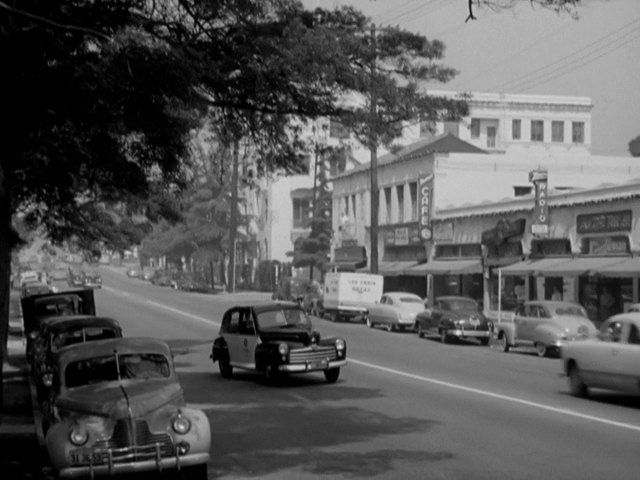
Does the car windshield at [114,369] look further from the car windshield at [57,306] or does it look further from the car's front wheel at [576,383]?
the car windshield at [57,306]

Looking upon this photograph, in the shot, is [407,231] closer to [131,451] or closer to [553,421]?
Result: [553,421]

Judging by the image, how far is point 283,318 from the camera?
2266cm

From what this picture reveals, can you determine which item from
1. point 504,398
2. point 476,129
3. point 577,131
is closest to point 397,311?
point 504,398

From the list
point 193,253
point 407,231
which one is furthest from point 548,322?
point 193,253

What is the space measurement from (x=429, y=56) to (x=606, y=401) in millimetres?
6967

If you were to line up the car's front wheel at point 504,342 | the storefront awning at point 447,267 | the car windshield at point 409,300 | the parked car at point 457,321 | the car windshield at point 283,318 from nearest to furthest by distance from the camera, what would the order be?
1. the car windshield at point 283,318
2. the car's front wheel at point 504,342
3. the parked car at point 457,321
4. the car windshield at point 409,300
5. the storefront awning at point 447,267

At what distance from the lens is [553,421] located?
15.5 metres

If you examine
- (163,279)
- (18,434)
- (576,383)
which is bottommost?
(18,434)

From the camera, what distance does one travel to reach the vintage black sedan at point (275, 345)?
68.8 ft

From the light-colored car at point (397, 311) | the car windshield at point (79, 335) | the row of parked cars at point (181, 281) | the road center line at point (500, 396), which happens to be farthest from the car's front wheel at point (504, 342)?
the row of parked cars at point (181, 281)

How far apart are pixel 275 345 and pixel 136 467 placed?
10.4 meters

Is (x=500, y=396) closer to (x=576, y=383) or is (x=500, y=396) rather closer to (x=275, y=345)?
(x=576, y=383)

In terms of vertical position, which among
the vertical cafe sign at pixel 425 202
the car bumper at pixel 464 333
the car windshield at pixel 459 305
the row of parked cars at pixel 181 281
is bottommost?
the car bumper at pixel 464 333

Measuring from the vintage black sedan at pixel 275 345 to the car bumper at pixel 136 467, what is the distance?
991 centimetres
